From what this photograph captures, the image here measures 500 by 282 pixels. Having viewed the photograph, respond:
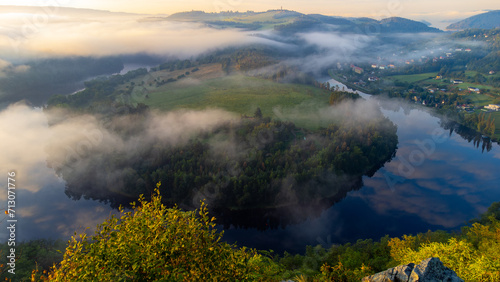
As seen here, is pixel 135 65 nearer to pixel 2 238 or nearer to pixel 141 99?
pixel 141 99

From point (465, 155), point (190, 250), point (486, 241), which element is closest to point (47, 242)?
point (190, 250)

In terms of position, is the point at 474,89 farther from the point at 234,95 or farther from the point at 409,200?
the point at 234,95

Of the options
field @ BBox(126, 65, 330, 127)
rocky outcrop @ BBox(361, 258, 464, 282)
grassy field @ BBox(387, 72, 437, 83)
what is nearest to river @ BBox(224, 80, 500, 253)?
field @ BBox(126, 65, 330, 127)

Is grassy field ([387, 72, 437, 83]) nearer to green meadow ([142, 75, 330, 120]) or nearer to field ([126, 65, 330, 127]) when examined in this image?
green meadow ([142, 75, 330, 120])

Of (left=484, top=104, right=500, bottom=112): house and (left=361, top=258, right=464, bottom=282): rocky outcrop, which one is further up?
(left=361, top=258, right=464, bottom=282): rocky outcrop

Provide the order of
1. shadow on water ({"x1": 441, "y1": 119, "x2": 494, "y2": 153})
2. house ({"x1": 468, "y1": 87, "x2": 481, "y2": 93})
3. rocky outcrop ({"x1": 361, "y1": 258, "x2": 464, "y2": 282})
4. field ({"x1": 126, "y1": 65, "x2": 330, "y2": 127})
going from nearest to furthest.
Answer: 1. rocky outcrop ({"x1": 361, "y1": 258, "x2": 464, "y2": 282})
2. shadow on water ({"x1": 441, "y1": 119, "x2": 494, "y2": 153})
3. field ({"x1": 126, "y1": 65, "x2": 330, "y2": 127})
4. house ({"x1": 468, "y1": 87, "x2": 481, "y2": 93})

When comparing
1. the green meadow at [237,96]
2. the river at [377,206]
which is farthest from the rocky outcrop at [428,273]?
the green meadow at [237,96]
